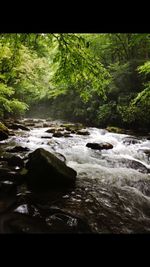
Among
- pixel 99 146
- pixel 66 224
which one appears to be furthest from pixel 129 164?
pixel 66 224

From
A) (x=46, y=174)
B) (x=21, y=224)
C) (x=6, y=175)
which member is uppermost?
(x=46, y=174)

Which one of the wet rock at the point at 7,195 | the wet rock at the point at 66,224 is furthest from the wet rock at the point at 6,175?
the wet rock at the point at 66,224

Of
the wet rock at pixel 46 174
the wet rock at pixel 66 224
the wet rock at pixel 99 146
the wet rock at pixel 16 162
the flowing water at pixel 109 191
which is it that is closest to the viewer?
the wet rock at pixel 66 224

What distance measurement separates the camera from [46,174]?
5.25 meters

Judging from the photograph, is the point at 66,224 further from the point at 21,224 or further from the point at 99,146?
the point at 99,146

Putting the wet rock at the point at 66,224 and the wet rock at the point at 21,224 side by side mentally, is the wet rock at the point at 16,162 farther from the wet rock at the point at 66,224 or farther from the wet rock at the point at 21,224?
the wet rock at the point at 66,224

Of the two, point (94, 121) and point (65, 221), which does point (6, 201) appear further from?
point (94, 121)

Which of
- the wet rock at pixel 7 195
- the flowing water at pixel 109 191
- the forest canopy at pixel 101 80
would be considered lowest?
the flowing water at pixel 109 191

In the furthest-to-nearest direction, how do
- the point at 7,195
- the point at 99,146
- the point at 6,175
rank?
the point at 99,146 < the point at 6,175 < the point at 7,195

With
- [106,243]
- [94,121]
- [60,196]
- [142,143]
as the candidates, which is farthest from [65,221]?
[94,121]

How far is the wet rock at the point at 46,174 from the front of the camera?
522cm

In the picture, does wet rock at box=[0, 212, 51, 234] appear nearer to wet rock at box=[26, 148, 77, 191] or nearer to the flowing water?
the flowing water

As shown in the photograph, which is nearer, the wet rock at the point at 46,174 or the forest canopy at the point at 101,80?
the wet rock at the point at 46,174
